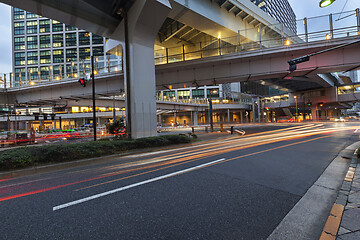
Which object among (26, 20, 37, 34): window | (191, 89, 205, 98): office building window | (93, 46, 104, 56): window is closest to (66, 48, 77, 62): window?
(93, 46, 104, 56): window

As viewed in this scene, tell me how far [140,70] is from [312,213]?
1353cm

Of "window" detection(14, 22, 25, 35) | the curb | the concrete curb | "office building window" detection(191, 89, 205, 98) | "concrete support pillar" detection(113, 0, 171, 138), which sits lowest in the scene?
the concrete curb

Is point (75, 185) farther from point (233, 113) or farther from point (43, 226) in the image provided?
point (233, 113)

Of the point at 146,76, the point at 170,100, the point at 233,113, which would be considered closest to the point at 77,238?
the point at 146,76

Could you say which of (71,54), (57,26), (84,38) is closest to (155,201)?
(84,38)

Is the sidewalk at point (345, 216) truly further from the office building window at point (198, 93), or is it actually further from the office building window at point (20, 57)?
the office building window at point (20, 57)

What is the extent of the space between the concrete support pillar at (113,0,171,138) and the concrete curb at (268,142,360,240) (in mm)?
11445

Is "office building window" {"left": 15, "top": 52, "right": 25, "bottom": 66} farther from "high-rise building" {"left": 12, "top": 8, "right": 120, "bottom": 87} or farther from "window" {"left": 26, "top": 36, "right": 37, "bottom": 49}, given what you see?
"window" {"left": 26, "top": 36, "right": 37, "bottom": 49}

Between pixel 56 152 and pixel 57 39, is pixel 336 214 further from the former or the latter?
pixel 57 39

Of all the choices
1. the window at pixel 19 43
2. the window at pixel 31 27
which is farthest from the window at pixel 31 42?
the window at pixel 31 27

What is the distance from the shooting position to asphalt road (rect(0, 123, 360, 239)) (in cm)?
295

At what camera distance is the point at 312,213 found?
3398 mm

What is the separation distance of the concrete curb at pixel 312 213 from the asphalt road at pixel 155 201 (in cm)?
16

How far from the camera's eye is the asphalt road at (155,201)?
295 cm
